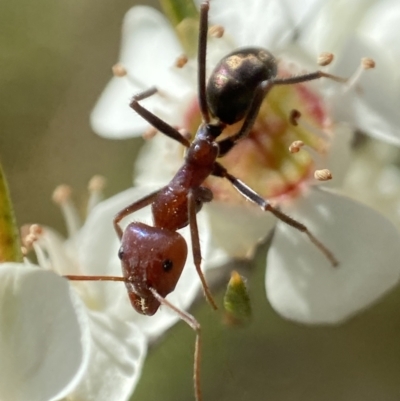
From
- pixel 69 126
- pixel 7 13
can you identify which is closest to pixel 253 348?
pixel 69 126

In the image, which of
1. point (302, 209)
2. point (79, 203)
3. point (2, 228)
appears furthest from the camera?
point (79, 203)

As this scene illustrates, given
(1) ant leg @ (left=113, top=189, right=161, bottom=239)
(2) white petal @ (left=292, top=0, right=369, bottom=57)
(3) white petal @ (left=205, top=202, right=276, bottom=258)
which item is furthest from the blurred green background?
(2) white petal @ (left=292, top=0, right=369, bottom=57)

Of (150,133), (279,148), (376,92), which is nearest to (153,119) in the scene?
(150,133)

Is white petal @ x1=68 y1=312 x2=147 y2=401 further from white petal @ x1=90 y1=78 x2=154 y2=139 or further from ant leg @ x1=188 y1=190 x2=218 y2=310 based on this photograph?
→ white petal @ x1=90 y1=78 x2=154 y2=139

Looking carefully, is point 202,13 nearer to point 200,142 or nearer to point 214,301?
point 200,142

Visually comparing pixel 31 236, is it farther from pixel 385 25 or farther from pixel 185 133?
pixel 385 25

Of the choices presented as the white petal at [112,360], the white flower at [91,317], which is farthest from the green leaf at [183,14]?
the white petal at [112,360]
